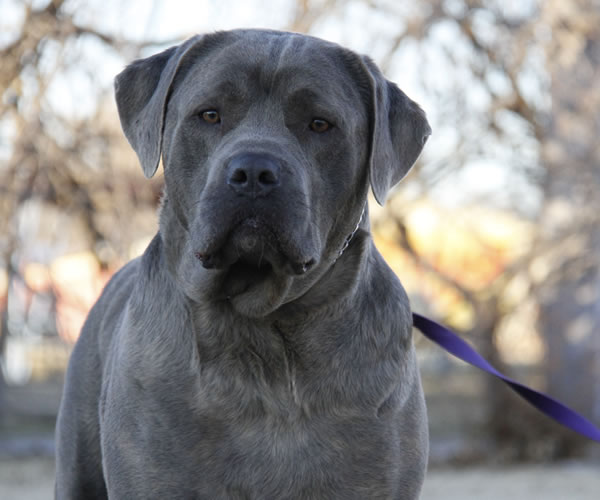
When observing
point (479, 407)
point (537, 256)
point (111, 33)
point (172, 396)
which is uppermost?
point (172, 396)

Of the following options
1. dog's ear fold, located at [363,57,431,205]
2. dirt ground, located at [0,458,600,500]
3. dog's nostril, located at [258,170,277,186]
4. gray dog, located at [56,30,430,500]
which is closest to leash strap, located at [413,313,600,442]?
gray dog, located at [56,30,430,500]

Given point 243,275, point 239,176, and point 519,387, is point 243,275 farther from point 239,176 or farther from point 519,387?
point 519,387

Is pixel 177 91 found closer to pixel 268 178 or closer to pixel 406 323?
pixel 268 178

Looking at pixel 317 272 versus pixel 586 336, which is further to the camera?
pixel 586 336

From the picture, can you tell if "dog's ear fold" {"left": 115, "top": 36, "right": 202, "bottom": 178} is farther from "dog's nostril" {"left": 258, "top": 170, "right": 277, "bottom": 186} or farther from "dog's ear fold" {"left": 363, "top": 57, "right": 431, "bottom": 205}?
"dog's ear fold" {"left": 363, "top": 57, "right": 431, "bottom": 205}

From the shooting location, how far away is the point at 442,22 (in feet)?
30.9

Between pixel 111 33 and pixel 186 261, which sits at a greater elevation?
pixel 186 261

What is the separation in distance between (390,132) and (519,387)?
1166mm

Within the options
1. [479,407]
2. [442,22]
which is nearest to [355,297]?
[442,22]

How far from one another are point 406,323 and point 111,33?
585cm

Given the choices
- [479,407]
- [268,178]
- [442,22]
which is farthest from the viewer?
[479,407]

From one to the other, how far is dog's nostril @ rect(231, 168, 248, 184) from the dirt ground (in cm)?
625

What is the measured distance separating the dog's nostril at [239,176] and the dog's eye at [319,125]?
1.33 feet

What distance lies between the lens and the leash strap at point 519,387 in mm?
3547
